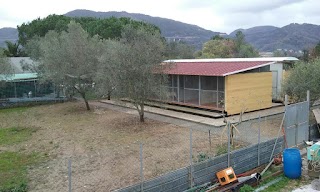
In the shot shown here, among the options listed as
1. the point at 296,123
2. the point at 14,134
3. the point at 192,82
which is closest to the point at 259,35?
the point at 192,82

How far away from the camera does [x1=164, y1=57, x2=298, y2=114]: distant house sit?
728 inches

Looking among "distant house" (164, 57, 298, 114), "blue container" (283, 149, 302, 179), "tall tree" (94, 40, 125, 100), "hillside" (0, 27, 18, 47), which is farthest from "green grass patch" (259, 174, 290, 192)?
"hillside" (0, 27, 18, 47)

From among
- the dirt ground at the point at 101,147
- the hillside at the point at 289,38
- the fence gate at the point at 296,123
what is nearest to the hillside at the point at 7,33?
the hillside at the point at 289,38

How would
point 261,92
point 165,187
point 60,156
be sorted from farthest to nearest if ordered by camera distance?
point 261,92, point 60,156, point 165,187

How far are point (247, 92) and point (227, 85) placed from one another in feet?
6.03

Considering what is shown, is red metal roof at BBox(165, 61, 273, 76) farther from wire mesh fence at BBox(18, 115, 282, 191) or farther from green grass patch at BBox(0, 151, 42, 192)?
green grass patch at BBox(0, 151, 42, 192)

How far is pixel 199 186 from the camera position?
819 cm

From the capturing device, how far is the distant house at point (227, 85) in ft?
60.6

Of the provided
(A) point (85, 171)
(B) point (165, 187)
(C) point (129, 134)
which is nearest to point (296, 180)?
(B) point (165, 187)

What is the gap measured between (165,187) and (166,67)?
9857 millimetres

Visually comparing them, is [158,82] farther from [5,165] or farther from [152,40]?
[5,165]

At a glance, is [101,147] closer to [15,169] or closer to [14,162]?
[14,162]

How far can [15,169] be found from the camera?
10273mm

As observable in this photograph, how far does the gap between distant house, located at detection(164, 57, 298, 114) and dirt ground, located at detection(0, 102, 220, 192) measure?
173 inches
